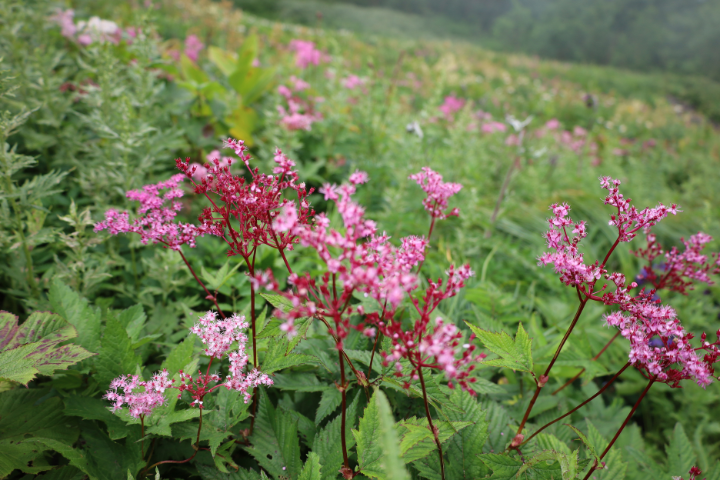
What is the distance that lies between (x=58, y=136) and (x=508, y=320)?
3195 mm

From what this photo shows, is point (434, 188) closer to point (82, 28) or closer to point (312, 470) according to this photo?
point (312, 470)

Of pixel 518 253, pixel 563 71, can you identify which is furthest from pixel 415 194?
pixel 563 71

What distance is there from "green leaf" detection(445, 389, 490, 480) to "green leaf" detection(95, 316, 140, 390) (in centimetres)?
127

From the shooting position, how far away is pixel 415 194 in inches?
147

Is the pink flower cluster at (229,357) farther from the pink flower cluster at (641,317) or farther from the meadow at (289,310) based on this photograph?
the pink flower cluster at (641,317)

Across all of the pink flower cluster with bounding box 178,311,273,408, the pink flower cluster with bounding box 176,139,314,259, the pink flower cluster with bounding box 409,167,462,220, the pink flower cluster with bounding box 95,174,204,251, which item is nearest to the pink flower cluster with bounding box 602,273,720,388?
the pink flower cluster with bounding box 409,167,462,220

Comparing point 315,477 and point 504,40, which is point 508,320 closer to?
point 315,477

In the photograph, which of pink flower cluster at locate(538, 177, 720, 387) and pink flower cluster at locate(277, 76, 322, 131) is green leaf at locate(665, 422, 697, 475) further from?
pink flower cluster at locate(277, 76, 322, 131)

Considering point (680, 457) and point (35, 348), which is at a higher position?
point (35, 348)

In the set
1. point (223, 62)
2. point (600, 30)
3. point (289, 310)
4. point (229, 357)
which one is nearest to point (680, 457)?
point (289, 310)

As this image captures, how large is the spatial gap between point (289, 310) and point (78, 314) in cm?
108

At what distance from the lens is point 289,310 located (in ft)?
3.83

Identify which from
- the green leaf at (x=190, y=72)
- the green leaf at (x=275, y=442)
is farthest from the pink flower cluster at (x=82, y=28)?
the green leaf at (x=275, y=442)

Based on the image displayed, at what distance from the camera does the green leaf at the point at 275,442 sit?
51.6 inches
